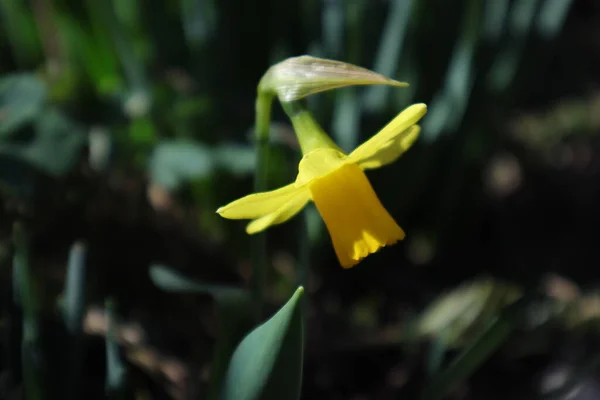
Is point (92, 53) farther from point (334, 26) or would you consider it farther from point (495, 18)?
point (495, 18)

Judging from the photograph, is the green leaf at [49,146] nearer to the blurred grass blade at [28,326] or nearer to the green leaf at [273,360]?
the blurred grass blade at [28,326]

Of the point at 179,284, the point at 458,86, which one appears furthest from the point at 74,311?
the point at 458,86

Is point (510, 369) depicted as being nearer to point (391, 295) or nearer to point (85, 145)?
point (391, 295)

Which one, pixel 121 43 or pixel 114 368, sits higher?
pixel 121 43

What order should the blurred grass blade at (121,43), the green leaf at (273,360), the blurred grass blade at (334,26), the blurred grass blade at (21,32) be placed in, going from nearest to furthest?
the green leaf at (273,360) < the blurred grass blade at (334,26) < the blurred grass blade at (121,43) < the blurred grass blade at (21,32)

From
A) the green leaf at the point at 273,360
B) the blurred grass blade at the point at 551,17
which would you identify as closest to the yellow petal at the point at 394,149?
the green leaf at the point at 273,360

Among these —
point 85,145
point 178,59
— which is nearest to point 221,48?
point 178,59

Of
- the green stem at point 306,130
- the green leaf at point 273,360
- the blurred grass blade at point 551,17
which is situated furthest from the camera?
the blurred grass blade at point 551,17
